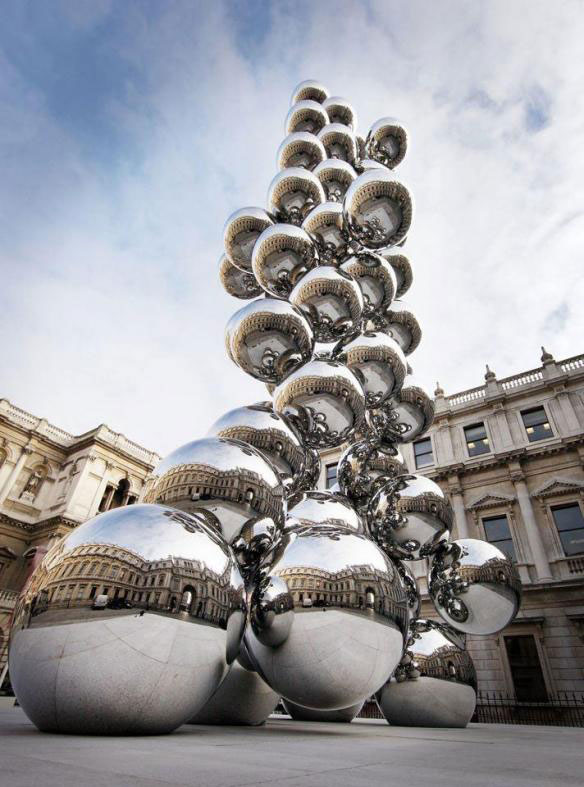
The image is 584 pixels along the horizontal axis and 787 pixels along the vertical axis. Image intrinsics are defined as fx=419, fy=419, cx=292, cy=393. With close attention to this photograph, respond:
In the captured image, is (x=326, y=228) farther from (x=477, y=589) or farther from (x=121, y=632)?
(x=121, y=632)

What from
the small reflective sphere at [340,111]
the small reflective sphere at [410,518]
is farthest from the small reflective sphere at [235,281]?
the small reflective sphere at [410,518]

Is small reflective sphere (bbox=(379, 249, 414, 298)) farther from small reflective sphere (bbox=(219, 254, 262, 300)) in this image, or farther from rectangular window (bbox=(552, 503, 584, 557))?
rectangular window (bbox=(552, 503, 584, 557))

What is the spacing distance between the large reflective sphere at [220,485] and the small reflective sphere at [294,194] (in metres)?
2.94

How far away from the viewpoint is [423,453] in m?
18.7

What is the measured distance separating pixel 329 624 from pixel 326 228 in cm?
350

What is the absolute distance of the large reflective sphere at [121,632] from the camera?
1.48 meters

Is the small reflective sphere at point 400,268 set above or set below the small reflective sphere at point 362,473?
above

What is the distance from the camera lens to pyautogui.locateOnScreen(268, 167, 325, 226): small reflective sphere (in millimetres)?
4195

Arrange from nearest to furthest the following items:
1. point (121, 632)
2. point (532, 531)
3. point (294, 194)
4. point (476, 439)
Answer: point (121, 632)
point (294, 194)
point (532, 531)
point (476, 439)

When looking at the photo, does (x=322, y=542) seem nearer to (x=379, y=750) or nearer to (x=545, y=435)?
(x=379, y=750)

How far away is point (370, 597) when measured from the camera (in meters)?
2.02

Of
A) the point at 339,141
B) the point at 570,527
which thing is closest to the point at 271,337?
the point at 339,141

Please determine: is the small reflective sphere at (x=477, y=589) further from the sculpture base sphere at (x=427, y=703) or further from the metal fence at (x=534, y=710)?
the metal fence at (x=534, y=710)

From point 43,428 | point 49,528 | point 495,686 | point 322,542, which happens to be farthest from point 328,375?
point 43,428
